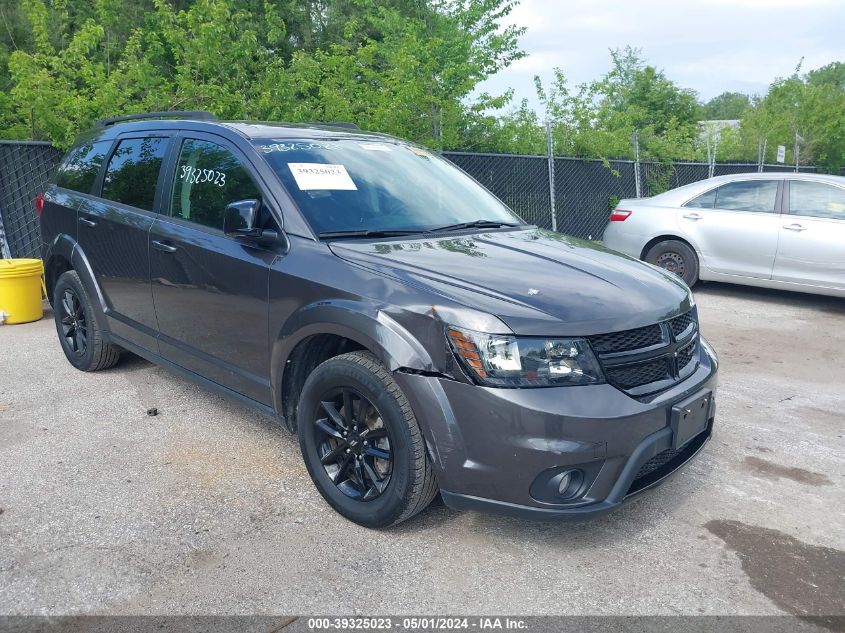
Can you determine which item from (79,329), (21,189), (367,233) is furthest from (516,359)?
(21,189)

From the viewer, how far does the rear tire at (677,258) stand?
8719 millimetres

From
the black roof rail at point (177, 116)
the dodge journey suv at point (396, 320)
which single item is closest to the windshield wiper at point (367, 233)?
the dodge journey suv at point (396, 320)

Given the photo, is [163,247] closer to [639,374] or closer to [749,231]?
[639,374]

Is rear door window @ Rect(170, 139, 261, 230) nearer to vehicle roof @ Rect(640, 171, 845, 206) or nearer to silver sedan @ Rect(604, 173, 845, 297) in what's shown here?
silver sedan @ Rect(604, 173, 845, 297)

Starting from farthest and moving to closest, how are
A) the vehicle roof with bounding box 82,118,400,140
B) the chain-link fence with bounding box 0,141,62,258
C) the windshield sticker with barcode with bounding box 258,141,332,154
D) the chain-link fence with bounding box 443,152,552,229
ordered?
the chain-link fence with bounding box 443,152,552,229, the chain-link fence with bounding box 0,141,62,258, the vehicle roof with bounding box 82,118,400,140, the windshield sticker with barcode with bounding box 258,141,332,154

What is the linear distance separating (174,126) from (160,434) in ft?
5.98

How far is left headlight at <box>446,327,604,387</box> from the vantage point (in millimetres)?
2660

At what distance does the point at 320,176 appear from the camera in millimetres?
3639

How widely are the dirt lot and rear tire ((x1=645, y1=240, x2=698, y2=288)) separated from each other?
437cm

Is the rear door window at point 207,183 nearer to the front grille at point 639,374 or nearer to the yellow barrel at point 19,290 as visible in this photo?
the front grille at point 639,374

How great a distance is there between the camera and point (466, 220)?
155 inches

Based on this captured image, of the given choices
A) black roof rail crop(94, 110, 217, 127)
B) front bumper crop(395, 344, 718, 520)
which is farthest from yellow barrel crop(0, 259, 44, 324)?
front bumper crop(395, 344, 718, 520)

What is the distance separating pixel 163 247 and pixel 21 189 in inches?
212

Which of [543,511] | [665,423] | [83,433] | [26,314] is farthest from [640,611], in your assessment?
[26,314]
